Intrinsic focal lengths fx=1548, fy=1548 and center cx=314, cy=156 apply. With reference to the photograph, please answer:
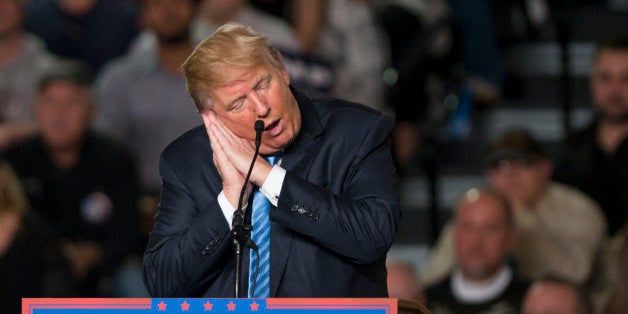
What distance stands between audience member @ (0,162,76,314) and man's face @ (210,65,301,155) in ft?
10.5

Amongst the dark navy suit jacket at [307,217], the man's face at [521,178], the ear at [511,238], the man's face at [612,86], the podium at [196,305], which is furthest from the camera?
the man's face at [612,86]

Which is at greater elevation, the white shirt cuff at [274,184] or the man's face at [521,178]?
the white shirt cuff at [274,184]

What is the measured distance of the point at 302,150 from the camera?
348 centimetres

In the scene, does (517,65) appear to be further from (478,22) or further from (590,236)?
(590,236)

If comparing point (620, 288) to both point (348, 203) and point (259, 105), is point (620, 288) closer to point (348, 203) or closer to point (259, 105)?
point (348, 203)

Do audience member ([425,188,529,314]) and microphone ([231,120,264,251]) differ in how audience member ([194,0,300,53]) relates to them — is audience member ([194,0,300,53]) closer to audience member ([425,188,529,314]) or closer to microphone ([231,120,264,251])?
audience member ([425,188,529,314])

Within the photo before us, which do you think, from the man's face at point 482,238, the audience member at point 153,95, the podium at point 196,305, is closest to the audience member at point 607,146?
the man's face at point 482,238

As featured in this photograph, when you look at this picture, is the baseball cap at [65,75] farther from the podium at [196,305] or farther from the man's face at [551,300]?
the podium at [196,305]

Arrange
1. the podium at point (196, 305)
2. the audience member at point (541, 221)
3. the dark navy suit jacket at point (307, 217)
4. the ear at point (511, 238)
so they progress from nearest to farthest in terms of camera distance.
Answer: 1. the podium at point (196, 305)
2. the dark navy suit jacket at point (307, 217)
3. the ear at point (511, 238)
4. the audience member at point (541, 221)

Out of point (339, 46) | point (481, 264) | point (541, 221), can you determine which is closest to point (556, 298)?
point (481, 264)

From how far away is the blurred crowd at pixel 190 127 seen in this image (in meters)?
6.58

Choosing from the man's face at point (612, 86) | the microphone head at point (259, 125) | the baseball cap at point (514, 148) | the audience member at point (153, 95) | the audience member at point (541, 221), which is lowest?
the audience member at point (541, 221)

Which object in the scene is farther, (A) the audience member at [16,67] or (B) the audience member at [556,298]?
(A) the audience member at [16,67]

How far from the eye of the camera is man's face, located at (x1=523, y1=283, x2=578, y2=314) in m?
6.25
